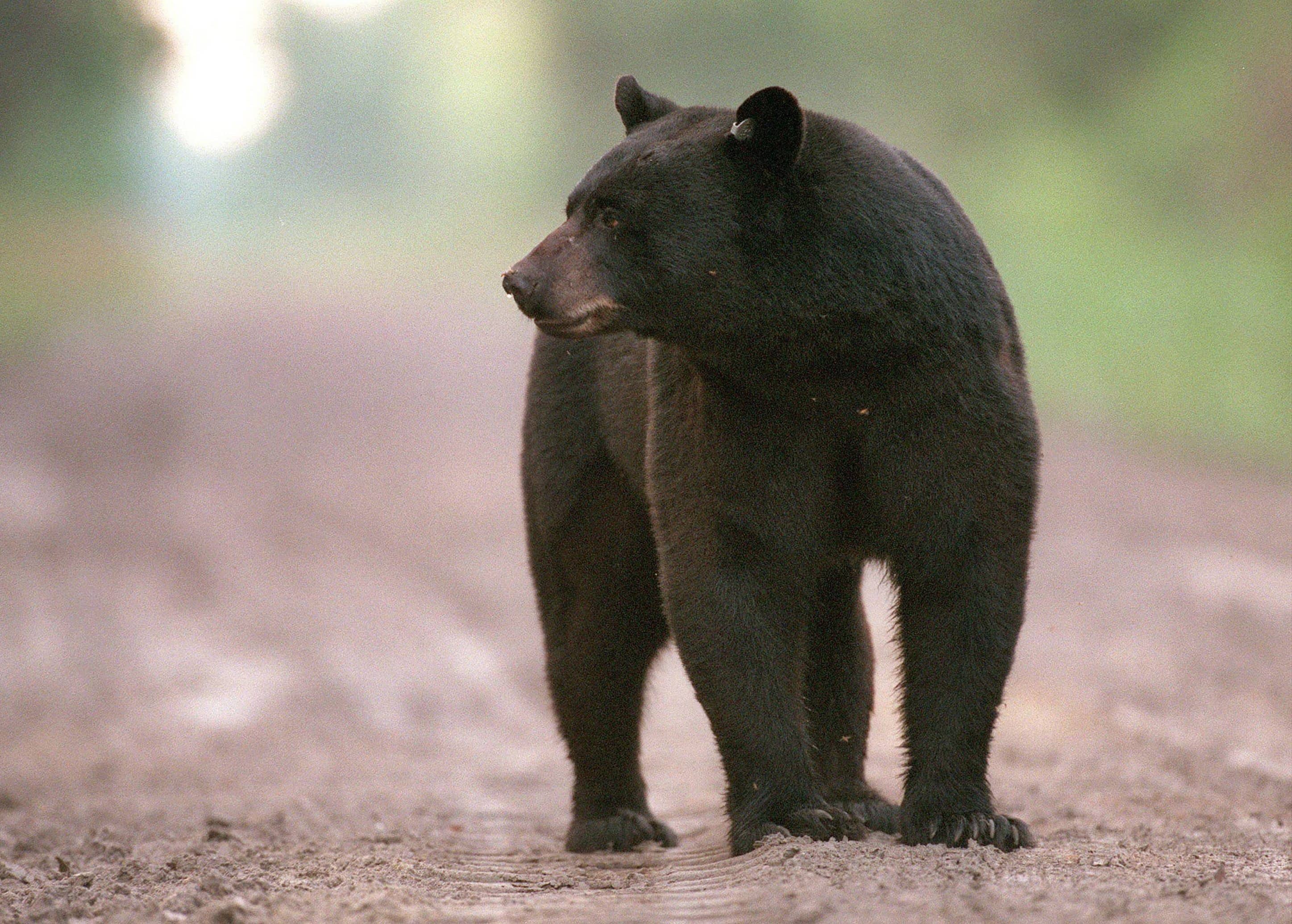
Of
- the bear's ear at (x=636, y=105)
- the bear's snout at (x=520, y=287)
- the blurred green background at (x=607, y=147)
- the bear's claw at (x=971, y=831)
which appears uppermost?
the blurred green background at (x=607, y=147)

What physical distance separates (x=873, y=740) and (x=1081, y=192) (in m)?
15.3

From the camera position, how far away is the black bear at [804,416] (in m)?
4.57

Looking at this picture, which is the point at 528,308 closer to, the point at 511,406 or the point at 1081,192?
the point at 511,406

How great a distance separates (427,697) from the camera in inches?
445

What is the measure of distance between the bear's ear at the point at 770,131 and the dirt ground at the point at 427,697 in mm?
1904

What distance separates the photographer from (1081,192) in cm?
2302

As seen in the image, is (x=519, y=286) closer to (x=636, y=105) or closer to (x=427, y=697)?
(x=636, y=105)

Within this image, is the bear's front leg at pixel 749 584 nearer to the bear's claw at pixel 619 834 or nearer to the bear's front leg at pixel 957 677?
the bear's front leg at pixel 957 677

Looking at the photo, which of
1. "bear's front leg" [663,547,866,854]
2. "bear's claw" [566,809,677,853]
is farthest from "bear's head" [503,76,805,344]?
"bear's claw" [566,809,677,853]

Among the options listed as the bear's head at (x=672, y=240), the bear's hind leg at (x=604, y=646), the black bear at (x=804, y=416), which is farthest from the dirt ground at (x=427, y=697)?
the bear's head at (x=672, y=240)

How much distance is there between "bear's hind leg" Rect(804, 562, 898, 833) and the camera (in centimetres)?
548

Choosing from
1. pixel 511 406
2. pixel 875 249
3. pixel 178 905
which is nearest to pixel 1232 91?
pixel 511 406

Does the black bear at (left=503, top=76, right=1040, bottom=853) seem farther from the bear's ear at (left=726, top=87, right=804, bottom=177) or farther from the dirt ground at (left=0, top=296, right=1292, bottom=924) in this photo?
the dirt ground at (left=0, top=296, right=1292, bottom=924)

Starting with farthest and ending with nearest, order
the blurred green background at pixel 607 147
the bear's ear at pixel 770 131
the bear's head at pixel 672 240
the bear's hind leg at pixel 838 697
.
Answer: the blurred green background at pixel 607 147 → the bear's hind leg at pixel 838 697 → the bear's head at pixel 672 240 → the bear's ear at pixel 770 131
